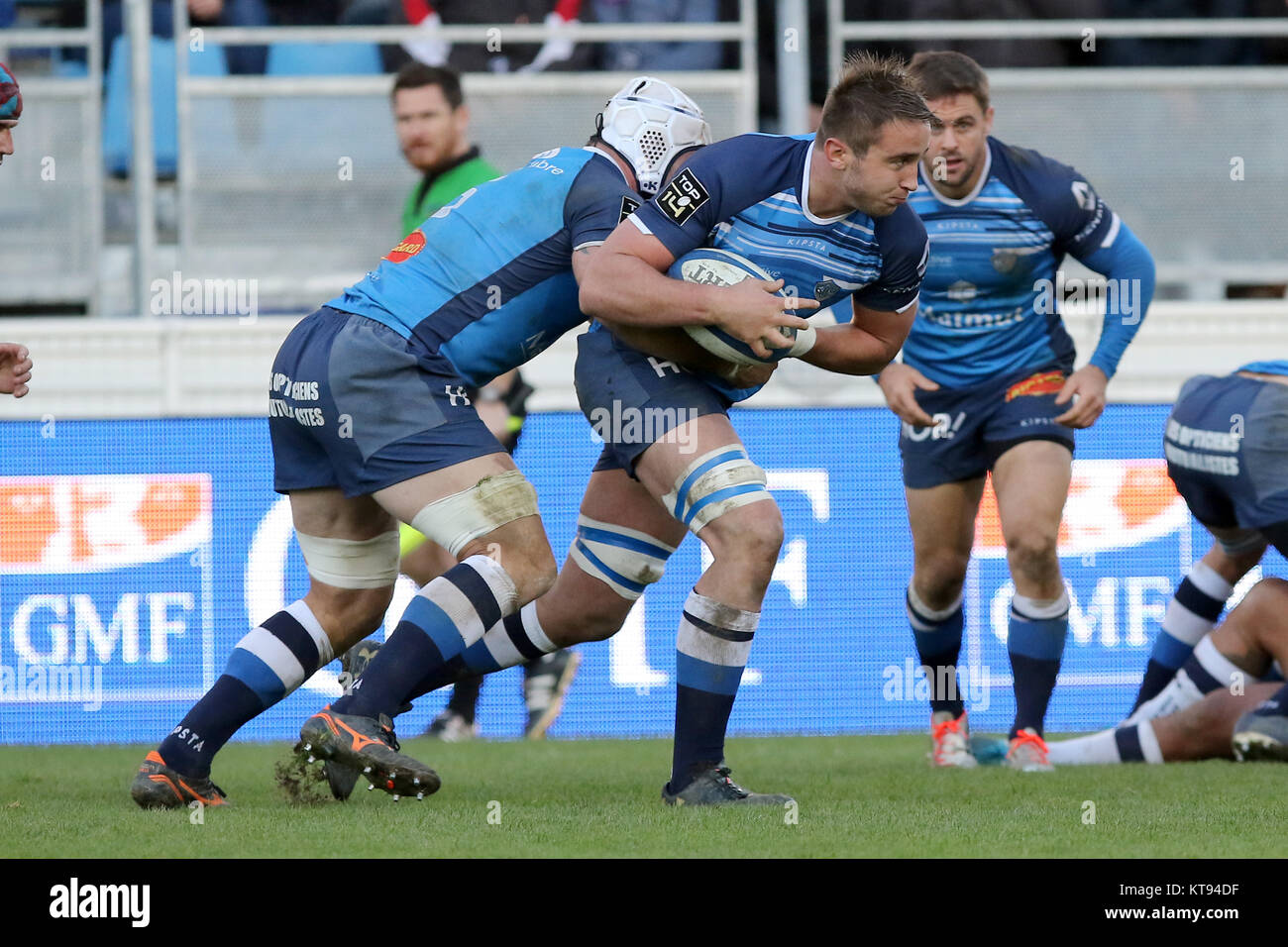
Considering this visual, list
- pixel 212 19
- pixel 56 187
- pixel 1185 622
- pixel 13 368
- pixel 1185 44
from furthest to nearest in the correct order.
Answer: pixel 1185 44 → pixel 212 19 → pixel 56 187 → pixel 1185 622 → pixel 13 368

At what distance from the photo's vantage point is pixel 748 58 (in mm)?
9562

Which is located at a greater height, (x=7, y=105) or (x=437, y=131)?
(x=7, y=105)

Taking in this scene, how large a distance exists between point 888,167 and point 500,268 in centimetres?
103

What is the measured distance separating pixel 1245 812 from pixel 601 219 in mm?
2207

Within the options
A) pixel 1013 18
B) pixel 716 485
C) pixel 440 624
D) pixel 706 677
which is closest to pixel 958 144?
pixel 716 485

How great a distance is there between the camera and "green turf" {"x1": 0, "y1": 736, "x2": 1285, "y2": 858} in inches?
146

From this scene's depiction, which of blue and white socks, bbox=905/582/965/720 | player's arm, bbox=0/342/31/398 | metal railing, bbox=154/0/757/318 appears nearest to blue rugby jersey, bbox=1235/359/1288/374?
blue and white socks, bbox=905/582/965/720

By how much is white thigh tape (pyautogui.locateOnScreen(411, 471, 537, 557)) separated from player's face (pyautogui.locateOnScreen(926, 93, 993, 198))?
2199 millimetres

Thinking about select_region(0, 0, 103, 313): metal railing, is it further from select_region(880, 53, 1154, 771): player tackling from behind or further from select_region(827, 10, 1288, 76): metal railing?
select_region(880, 53, 1154, 771): player tackling from behind

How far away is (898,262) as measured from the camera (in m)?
4.55

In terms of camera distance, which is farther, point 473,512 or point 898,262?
point 898,262

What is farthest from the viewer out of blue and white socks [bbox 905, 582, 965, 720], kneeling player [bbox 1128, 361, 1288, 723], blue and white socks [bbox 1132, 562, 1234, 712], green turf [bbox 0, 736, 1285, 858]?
blue and white socks [bbox 1132, 562, 1234, 712]

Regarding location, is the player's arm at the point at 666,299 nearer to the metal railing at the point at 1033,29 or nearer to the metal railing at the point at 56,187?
the metal railing at the point at 1033,29

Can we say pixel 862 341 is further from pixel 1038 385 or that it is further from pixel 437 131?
pixel 437 131
